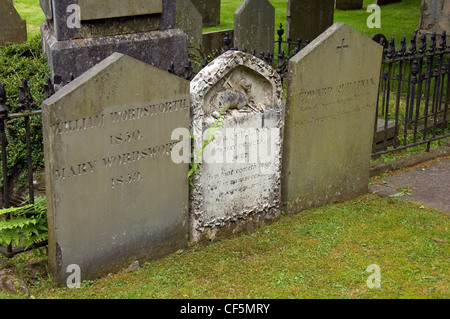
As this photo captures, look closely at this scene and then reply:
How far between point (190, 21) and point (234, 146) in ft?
19.8

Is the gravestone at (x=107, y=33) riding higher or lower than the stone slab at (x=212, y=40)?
higher

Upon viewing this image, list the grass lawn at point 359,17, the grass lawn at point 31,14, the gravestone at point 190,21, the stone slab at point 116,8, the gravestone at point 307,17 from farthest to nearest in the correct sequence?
the grass lawn at point 359,17
the grass lawn at point 31,14
the gravestone at point 307,17
the gravestone at point 190,21
the stone slab at point 116,8

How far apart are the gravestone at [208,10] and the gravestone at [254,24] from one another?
5.23 metres

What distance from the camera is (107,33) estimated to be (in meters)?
7.43

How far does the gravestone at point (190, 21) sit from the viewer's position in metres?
10.4

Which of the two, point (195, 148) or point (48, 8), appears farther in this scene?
point (48, 8)

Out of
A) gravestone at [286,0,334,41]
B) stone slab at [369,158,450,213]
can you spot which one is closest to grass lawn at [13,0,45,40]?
gravestone at [286,0,334,41]

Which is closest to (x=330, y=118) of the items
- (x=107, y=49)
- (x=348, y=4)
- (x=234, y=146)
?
(x=234, y=146)

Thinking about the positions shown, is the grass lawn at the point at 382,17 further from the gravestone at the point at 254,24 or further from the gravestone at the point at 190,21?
the gravestone at the point at 190,21

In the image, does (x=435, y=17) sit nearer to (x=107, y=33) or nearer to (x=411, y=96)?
(x=411, y=96)

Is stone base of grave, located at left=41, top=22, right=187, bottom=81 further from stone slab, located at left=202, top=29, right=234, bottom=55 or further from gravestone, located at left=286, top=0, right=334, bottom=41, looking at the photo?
gravestone, located at left=286, top=0, right=334, bottom=41

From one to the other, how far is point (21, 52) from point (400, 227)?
19.5 ft

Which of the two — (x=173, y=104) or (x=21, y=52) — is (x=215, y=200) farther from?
(x=21, y=52)

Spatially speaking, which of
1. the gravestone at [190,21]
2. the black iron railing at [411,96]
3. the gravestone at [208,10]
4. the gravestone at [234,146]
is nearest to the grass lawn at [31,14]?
the gravestone at [208,10]
